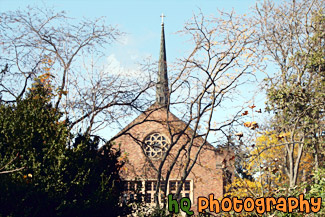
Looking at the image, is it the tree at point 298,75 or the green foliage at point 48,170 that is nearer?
the green foliage at point 48,170

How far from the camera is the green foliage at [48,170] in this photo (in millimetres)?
8398

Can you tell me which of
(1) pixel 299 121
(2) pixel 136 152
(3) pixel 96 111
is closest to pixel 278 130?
(1) pixel 299 121

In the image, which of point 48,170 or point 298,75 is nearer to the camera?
point 48,170

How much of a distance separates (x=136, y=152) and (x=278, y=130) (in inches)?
653

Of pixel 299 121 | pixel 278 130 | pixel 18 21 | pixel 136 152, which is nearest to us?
pixel 18 21

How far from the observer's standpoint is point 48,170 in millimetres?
9117

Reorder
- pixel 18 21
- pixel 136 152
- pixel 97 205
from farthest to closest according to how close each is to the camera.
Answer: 1. pixel 136 152
2. pixel 18 21
3. pixel 97 205

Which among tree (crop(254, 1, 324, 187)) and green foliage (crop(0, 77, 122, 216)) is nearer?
green foliage (crop(0, 77, 122, 216))

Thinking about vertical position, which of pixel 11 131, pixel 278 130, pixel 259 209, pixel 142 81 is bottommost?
pixel 259 209

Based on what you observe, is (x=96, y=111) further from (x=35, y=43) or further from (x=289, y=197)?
(x=289, y=197)

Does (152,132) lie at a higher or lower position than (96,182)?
higher

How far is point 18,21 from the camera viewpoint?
14.7 m

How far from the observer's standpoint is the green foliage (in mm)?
8398

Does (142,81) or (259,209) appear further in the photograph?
(142,81)
